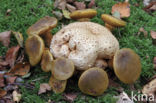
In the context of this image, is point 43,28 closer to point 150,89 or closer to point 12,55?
point 12,55

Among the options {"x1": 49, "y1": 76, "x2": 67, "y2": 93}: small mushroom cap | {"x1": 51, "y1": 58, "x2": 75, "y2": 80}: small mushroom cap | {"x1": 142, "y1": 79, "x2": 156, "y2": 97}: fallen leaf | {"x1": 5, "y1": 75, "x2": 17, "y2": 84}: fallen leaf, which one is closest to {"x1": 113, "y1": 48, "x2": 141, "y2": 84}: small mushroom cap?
{"x1": 142, "y1": 79, "x2": 156, "y2": 97}: fallen leaf

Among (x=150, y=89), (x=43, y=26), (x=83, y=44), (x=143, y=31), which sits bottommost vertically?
(x=150, y=89)

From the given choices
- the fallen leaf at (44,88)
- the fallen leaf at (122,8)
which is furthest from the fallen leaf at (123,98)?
the fallen leaf at (122,8)

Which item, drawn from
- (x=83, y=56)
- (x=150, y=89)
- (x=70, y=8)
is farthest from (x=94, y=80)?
(x=70, y=8)

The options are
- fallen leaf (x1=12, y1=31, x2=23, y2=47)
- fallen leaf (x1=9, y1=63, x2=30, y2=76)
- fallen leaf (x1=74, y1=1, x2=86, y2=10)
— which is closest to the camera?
fallen leaf (x1=9, y1=63, x2=30, y2=76)

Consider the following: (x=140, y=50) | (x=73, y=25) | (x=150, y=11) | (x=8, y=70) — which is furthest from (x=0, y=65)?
(x=150, y=11)

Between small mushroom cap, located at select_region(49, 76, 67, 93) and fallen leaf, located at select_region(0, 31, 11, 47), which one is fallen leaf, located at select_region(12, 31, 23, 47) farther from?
small mushroom cap, located at select_region(49, 76, 67, 93)
